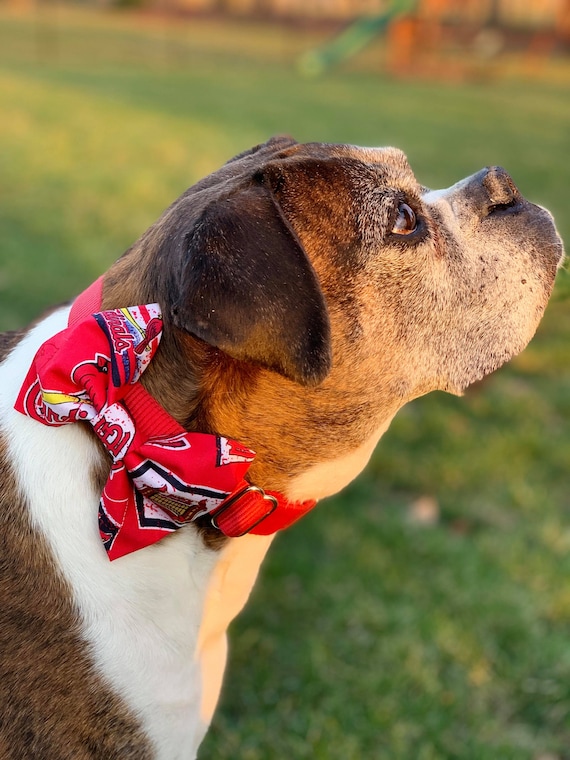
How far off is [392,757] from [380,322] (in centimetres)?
203

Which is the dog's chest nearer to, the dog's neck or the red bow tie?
the red bow tie

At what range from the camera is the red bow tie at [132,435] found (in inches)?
90.3

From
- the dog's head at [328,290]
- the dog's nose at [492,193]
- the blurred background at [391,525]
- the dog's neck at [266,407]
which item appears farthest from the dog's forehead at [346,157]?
the blurred background at [391,525]

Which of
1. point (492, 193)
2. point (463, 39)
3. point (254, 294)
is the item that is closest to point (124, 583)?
point (254, 294)

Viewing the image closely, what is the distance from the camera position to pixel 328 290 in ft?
8.29

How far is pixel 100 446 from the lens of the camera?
2.42 metres

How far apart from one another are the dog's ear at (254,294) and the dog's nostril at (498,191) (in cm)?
94

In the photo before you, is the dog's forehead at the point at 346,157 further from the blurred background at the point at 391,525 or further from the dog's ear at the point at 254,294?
the blurred background at the point at 391,525

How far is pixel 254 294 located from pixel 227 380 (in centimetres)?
34

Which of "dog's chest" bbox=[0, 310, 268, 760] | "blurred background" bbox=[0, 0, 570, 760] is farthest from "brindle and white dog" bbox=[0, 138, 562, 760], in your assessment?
"blurred background" bbox=[0, 0, 570, 760]

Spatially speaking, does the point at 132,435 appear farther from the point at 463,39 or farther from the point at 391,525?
the point at 463,39

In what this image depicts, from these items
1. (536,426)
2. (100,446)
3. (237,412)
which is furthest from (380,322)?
(536,426)

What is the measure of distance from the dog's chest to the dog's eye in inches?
43.5

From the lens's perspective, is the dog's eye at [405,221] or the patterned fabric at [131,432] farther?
the dog's eye at [405,221]
